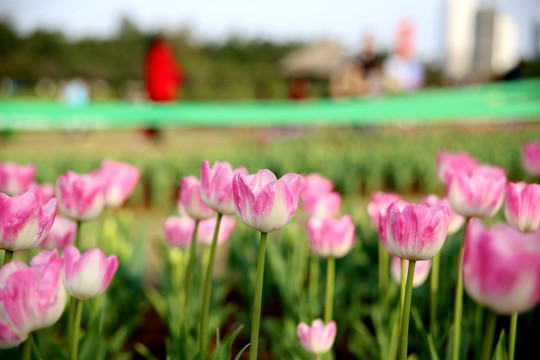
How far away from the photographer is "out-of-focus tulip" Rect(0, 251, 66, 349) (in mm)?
636

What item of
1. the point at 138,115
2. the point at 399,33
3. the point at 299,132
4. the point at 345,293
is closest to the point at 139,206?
the point at 138,115

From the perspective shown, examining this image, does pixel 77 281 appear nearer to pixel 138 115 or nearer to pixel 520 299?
pixel 520 299

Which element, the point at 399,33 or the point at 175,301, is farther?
the point at 399,33

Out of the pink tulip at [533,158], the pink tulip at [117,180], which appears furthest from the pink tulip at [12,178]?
the pink tulip at [533,158]

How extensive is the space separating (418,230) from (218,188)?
330 mm

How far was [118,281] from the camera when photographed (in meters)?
1.61

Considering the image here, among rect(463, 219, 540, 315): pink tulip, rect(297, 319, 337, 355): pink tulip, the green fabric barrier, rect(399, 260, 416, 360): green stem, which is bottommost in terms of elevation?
rect(297, 319, 337, 355): pink tulip

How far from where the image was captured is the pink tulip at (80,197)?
1000 mm

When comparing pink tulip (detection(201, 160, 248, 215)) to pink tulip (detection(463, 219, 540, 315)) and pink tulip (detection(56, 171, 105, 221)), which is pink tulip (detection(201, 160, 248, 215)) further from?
pink tulip (detection(463, 219, 540, 315))

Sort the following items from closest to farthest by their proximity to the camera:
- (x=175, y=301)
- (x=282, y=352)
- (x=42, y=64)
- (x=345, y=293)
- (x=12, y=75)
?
(x=282, y=352) < (x=175, y=301) < (x=345, y=293) < (x=12, y=75) < (x=42, y=64)

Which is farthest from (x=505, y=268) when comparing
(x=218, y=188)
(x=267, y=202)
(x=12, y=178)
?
(x=12, y=178)

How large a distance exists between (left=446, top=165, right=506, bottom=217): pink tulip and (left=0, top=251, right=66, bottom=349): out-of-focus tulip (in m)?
0.67

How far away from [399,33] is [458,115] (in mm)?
13320

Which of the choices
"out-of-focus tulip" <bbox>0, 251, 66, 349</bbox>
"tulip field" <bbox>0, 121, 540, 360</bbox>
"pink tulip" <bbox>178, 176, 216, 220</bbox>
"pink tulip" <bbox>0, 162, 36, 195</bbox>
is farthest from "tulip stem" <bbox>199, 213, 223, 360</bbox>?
"pink tulip" <bbox>0, 162, 36, 195</bbox>
